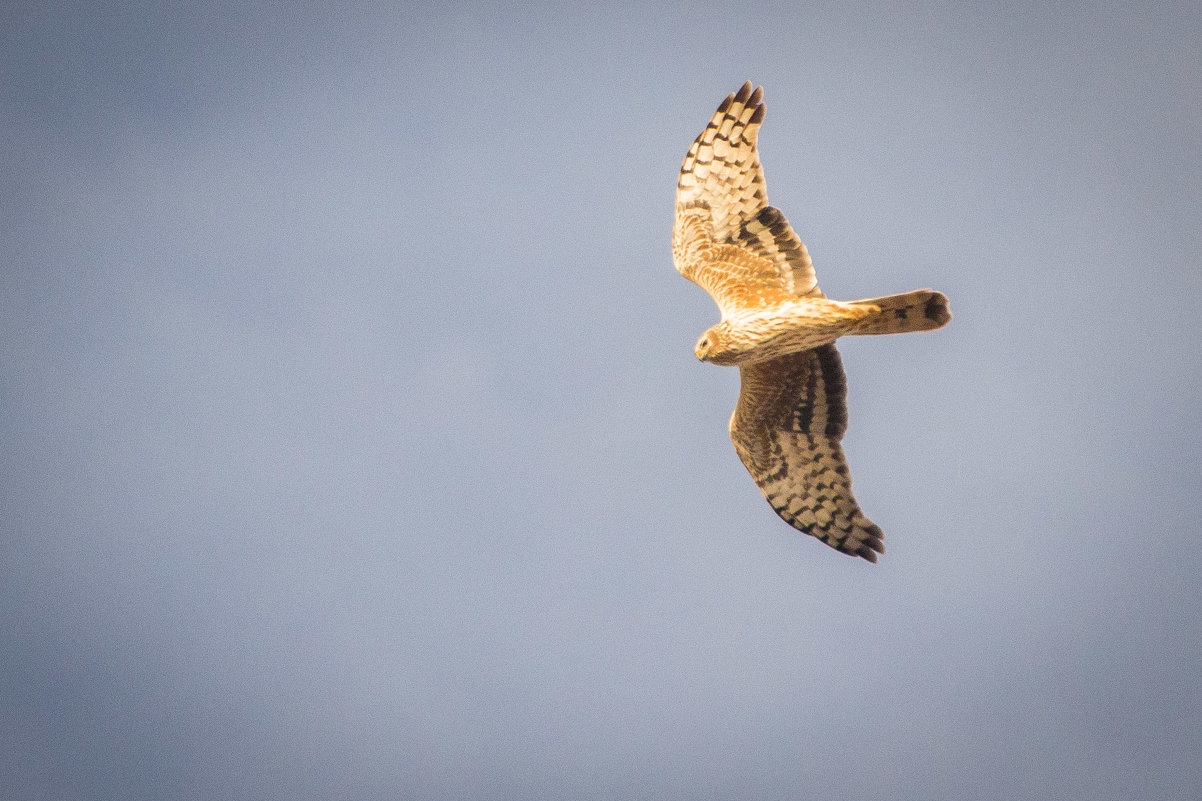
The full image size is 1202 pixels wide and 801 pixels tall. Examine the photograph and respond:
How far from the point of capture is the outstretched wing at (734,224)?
298 inches

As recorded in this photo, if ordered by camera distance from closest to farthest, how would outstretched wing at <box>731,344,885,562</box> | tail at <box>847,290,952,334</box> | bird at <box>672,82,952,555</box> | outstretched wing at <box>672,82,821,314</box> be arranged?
tail at <box>847,290,952,334</box> < bird at <box>672,82,952,555</box> < outstretched wing at <box>672,82,821,314</box> < outstretched wing at <box>731,344,885,562</box>

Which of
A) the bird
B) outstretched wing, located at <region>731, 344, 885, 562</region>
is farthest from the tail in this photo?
outstretched wing, located at <region>731, 344, 885, 562</region>

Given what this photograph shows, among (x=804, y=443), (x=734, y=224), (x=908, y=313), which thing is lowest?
(x=804, y=443)

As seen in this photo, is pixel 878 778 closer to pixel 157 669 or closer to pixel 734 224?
pixel 734 224

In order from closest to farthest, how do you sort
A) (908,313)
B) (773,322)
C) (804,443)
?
(908,313), (773,322), (804,443)

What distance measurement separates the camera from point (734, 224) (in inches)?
306

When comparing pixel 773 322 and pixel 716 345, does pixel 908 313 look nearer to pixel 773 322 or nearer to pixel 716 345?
pixel 773 322

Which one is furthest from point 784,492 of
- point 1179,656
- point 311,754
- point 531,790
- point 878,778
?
point 311,754

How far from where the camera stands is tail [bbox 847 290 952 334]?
6.88m

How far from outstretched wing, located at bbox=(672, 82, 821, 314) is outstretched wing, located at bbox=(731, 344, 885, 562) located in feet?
2.31

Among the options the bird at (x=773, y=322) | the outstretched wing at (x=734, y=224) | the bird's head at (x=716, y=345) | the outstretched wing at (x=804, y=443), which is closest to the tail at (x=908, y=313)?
the bird at (x=773, y=322)

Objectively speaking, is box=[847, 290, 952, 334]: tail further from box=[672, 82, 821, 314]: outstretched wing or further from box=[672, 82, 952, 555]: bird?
box=[672, 82, 821, 314]: outstretched wing

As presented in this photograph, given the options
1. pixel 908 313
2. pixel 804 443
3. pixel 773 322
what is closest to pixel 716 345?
pixel 773 322

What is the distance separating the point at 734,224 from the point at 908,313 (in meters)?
1.57
